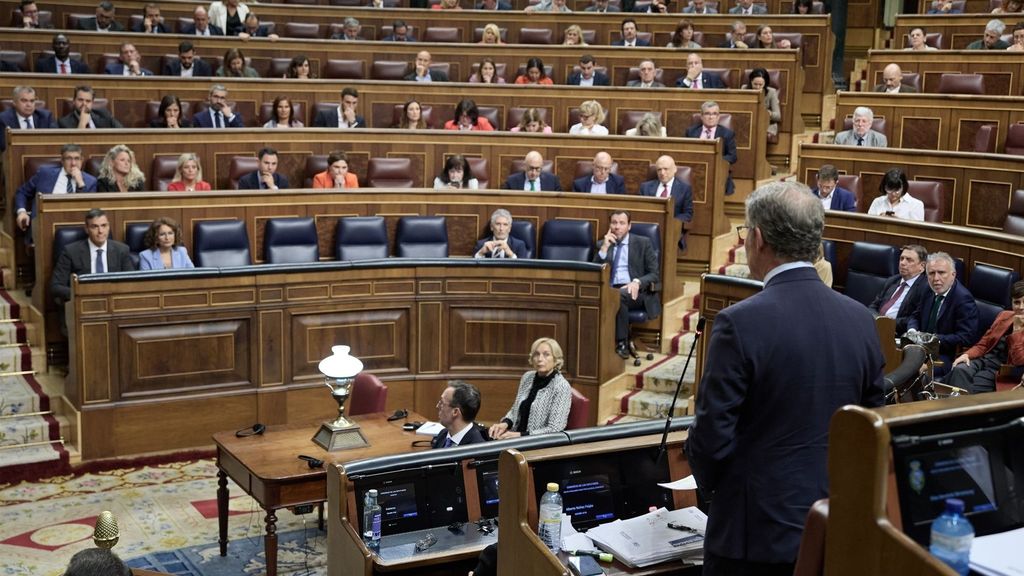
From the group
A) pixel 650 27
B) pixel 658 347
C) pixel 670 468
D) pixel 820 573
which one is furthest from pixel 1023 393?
pixel 650 27

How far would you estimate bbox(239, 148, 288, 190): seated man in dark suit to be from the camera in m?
7.17

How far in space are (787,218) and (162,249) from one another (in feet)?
16.0

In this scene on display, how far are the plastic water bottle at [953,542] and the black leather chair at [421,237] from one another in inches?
219

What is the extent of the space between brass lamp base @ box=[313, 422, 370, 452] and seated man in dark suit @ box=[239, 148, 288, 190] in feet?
9.08

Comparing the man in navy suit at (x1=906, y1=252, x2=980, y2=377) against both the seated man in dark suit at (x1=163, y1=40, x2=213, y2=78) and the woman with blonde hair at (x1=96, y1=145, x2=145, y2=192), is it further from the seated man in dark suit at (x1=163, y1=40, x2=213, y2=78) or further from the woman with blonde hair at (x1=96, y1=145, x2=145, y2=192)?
the seated man in dark suit at (x1=163, y1=40, x2=213, y2=78)

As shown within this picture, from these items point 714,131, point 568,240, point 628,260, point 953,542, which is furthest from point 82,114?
point 953,542

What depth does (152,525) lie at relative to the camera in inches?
201

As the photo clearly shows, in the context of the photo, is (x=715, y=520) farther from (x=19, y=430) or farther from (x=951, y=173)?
(x=951, y=173)

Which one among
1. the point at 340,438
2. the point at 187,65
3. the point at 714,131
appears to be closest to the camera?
the point at 340,438

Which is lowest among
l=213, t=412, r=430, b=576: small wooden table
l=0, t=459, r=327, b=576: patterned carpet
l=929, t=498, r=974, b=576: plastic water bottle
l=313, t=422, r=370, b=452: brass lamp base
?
→ l=0, t=459, r=327, b=576: patterned carpet

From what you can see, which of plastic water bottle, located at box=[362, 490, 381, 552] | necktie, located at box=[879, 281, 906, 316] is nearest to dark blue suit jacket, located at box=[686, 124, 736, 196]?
necktie, located at box=[879, 281, 906, 316]

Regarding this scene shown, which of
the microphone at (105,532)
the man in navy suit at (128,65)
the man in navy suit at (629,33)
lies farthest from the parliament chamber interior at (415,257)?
the man in navy suit at (128,65)

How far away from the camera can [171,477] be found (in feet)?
18.7

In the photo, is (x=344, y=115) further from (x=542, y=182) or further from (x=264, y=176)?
(x=542, y=182)
